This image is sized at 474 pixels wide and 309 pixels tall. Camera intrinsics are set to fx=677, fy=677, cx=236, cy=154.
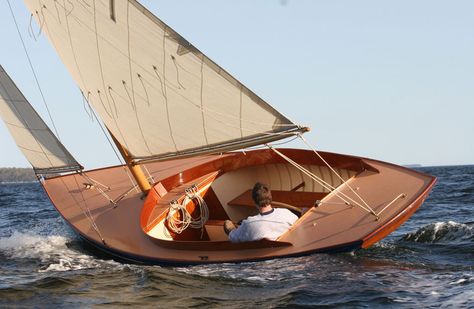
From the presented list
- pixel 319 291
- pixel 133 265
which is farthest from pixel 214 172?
pixel 319 291

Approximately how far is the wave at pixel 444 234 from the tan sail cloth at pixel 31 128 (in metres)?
6.07

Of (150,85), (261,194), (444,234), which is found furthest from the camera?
(444,234)

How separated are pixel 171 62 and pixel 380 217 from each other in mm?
3376

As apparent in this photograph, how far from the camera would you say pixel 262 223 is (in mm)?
8617

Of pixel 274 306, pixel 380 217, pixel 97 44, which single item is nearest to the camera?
pixel 274 306

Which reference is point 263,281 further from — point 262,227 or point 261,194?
point 261,194

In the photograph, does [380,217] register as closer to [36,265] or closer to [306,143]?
[306,143]

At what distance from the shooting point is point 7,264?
9969 millimetres

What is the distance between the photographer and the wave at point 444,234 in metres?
10.9

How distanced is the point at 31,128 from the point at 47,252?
248 centimetres

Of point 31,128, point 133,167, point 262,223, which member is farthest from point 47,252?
point 262,223

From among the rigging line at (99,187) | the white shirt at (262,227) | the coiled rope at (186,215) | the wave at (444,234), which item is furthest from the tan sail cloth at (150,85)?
the wave at (444,234)

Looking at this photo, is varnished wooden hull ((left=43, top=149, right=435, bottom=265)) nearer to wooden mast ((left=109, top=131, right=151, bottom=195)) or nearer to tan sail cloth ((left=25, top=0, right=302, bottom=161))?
wooden mast ((left=109, top=131, right=151, bottom=195))

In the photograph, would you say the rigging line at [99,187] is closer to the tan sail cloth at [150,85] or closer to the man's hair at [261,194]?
the tan sail cloth at [150,85]
